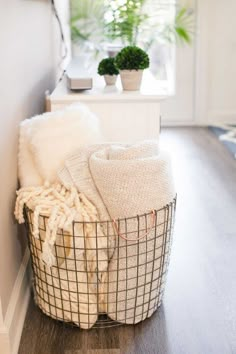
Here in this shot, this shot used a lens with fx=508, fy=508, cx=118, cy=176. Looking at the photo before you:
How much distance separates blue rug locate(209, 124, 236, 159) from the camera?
4009 millimetres

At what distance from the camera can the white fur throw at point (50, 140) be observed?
66.3 inches

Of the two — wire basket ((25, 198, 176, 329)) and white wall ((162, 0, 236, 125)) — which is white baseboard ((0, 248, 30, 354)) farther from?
white wall ((162, 0, 236, 125))

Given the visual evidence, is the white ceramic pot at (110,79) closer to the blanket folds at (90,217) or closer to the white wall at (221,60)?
the blanket folds at (90,217)

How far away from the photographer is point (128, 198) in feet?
5.11

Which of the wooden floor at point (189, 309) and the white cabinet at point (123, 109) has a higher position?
the white cabinet at point (123, 109)

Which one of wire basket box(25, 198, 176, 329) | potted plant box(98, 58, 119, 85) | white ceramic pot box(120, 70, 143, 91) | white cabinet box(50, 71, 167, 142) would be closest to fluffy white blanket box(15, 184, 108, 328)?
wire basket box(25, 198, 176, 329)

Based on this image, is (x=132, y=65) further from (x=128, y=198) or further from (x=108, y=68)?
(x=128, y=198)

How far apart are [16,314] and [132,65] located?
109cm

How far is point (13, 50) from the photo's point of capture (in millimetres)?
1779

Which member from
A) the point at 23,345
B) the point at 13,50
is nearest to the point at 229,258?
the point at 23,345

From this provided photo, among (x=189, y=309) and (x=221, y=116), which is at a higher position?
(x=221, y=116)

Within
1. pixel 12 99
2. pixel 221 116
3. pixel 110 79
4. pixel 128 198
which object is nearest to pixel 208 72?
pixel 221 116

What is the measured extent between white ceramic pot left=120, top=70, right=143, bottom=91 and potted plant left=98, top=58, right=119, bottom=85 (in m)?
0.17

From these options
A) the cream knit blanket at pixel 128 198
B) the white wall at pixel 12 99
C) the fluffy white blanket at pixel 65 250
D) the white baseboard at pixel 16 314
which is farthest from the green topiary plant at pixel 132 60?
the white baseboard at pixel 16 314
